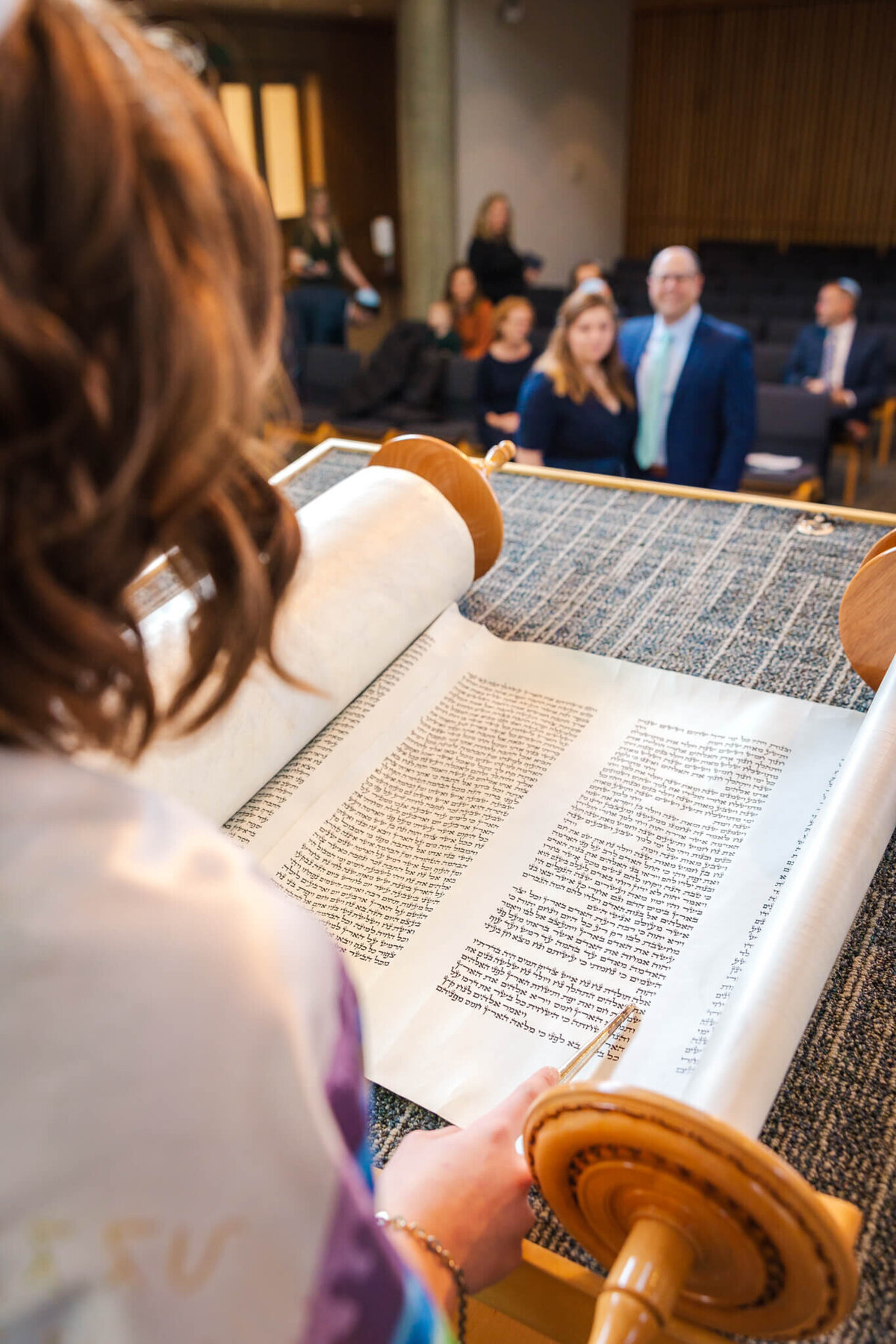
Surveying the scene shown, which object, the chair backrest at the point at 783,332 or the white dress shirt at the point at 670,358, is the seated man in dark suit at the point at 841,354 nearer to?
the chair backrest at the point at 783,332

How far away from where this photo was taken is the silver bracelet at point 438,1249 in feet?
1.51

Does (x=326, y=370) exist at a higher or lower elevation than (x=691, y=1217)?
lower

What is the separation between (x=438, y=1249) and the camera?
0.46m

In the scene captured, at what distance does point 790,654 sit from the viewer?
97 centimetres

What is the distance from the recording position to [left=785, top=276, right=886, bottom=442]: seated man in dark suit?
184 inches

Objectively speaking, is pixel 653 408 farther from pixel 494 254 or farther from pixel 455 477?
pixel 494 254

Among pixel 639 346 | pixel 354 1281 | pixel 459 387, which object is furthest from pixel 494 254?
pixel 354 1281

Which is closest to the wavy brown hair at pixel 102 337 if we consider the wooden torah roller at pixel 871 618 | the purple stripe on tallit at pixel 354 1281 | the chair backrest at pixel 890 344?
the purple stripe on tallit at pixel 354 1281

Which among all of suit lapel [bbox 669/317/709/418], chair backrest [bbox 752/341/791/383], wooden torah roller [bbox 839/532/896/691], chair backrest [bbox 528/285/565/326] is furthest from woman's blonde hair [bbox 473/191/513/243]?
wooden torah roller [bbox 839/532/896/691]

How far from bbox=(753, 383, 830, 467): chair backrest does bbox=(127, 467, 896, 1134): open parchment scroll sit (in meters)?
3.28

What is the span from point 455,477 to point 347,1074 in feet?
2.62

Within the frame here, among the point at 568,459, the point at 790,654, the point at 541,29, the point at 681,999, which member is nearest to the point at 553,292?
the point at 541,29

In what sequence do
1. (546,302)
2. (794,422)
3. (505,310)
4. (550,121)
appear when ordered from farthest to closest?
(550,121), (546,302), (505,310), (794,422)

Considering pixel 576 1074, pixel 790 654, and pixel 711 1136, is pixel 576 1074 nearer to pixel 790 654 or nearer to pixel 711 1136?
pixel 711 1136
